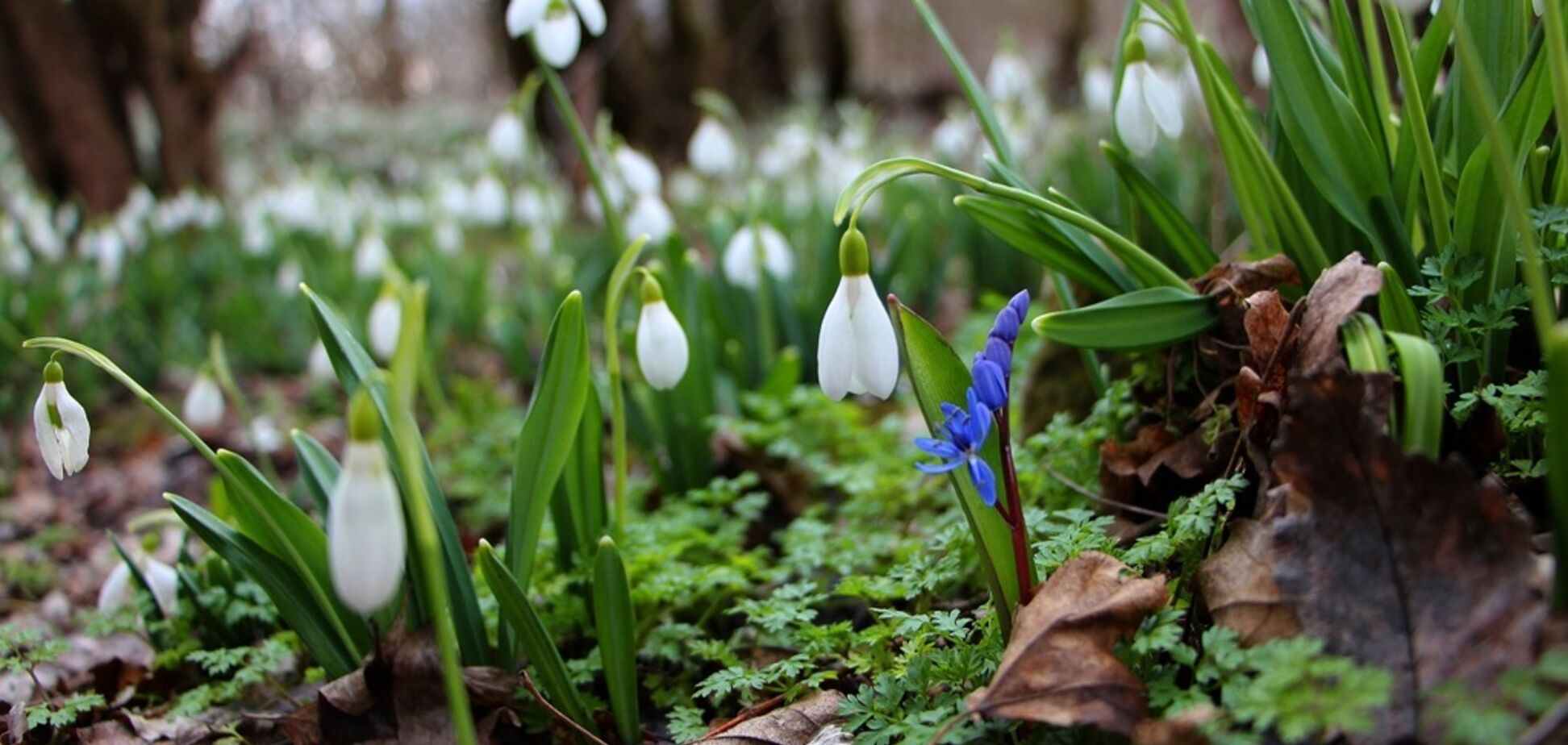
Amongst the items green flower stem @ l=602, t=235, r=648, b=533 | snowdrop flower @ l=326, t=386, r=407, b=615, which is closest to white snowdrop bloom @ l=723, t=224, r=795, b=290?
green flower stem @ l=602, t=235, r=648, b=533

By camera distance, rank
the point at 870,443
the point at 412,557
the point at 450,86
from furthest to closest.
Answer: the point at 450,86
the point at 870,443
the point at 412,557

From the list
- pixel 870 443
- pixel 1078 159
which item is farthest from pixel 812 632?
pixel 1078 159

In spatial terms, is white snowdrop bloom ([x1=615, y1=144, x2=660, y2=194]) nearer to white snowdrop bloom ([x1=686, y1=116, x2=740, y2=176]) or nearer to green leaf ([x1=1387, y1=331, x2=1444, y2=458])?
white snowdrop bloom ([x1=686, y1=116, x2=740, y2=176])

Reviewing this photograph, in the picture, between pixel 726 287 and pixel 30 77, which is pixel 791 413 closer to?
pixel 726 287

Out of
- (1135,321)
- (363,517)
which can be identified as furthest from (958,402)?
(363,517)

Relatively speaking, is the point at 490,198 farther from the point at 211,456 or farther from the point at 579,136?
the point at 211,456

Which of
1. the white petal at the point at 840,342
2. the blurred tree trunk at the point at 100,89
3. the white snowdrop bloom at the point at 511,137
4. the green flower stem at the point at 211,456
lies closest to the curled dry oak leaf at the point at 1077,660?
the white petal at the point at 840,342
